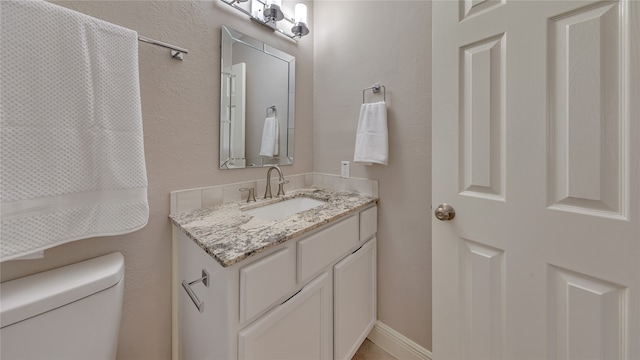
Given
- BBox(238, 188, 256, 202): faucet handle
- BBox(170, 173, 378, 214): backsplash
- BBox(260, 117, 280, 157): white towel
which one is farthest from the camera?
BBox(260, 117, 280, 157): white towel

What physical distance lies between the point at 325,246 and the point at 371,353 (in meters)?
0.88

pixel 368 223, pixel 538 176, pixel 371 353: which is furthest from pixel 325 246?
pixel 371 353

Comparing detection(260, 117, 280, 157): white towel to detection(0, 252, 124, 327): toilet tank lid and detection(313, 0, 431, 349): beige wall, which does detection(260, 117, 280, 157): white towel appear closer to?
detection(313, 0, 431, 349): beige wall

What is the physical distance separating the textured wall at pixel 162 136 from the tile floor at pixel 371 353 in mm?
1015

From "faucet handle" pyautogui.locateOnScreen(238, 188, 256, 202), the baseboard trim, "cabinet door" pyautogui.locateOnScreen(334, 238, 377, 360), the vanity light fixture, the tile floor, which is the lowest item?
the tile floor

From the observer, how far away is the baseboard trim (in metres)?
1.24

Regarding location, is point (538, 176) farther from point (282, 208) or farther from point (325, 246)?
point (282, 208)

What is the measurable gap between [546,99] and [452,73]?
30 cm

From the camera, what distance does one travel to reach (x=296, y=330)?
0.88 metres

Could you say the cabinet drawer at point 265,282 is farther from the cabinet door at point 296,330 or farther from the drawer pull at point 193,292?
the drawer pull at point 193,292

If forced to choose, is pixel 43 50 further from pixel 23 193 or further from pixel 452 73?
pixel 452 73

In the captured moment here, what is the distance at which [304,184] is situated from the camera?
1694 mm

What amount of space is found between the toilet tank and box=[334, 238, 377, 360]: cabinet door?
2.75 ft

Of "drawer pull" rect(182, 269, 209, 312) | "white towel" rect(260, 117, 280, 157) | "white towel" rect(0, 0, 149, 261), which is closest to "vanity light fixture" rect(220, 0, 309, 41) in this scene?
"white towel" rect(260, 117, 280, 157)
